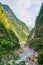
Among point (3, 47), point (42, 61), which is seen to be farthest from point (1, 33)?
point (42, 61)

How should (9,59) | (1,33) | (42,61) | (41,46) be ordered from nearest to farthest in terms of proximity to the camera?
(42,61)
(9,59)
(41,46)
(1,33)

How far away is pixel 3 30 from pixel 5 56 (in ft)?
169

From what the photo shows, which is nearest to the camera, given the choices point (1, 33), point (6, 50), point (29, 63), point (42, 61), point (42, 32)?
point (42, 61)

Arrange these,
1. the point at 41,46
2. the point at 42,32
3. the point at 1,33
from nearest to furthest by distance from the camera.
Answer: the point at 41,46, the point at 1,33, the point at 42,32

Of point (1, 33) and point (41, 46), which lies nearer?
point (41, 46)

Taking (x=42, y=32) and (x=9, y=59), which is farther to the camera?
(x=42, y=32)

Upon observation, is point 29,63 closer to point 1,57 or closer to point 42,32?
point 1,57

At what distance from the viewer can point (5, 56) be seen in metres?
131

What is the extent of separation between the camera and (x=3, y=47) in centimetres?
14388

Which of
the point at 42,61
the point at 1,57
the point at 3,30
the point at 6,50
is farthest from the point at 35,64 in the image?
the point at 3,30

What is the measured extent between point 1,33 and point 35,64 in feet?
227

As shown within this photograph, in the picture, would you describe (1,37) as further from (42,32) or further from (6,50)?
(42,32)

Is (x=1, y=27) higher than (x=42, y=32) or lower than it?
higher

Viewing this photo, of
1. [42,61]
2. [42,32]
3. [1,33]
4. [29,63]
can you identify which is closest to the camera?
[42,61]
